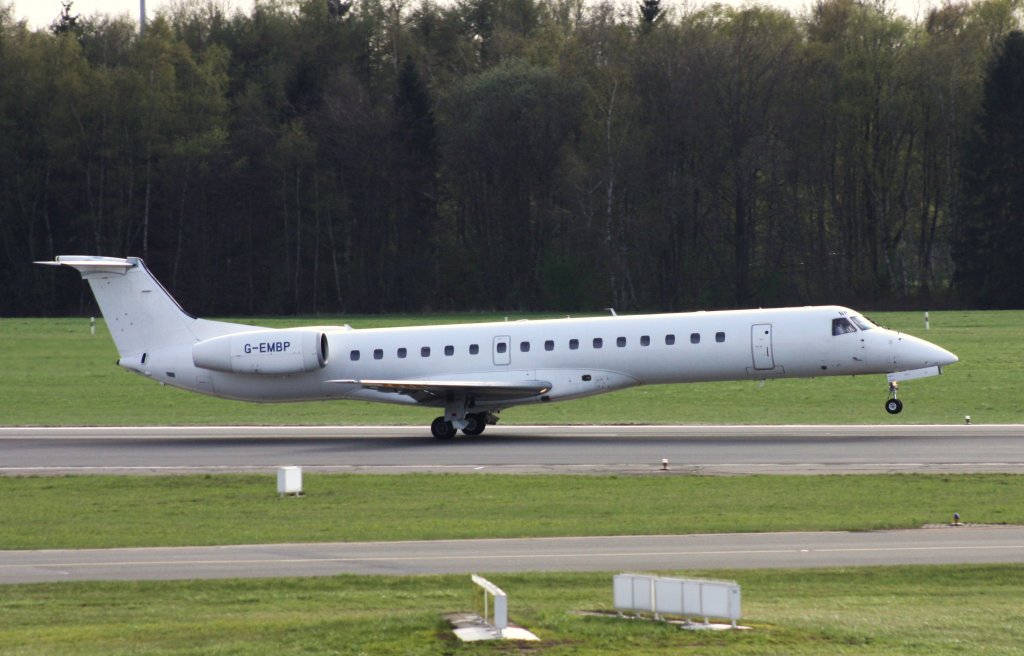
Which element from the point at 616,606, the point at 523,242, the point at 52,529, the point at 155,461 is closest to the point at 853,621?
the point at 616,606

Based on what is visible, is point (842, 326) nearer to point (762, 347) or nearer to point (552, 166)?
point (762, 347)

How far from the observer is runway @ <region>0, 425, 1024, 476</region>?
2820cm

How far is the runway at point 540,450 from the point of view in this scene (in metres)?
28.2

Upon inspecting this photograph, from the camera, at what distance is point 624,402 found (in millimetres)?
44906

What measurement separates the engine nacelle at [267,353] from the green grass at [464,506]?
7902 millimetres

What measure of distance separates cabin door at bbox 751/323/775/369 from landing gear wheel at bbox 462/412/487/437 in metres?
7.10

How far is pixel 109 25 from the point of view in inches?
3652

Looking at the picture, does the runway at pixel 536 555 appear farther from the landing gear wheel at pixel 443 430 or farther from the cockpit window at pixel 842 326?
the landing gear wheel at pixel 443 430

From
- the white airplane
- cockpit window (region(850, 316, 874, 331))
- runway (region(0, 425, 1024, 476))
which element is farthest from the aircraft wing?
cockpit window (region(850, 316, 874, 331))

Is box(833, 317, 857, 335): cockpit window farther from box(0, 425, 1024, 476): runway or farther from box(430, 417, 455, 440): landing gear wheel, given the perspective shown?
box(430, 417, 455, 440): landing gear wheel

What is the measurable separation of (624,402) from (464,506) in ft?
72.1

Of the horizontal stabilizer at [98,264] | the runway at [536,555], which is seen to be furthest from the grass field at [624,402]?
the runway at [536,555]

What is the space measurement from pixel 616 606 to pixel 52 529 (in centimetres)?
1095

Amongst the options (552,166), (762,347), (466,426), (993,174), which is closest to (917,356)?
(762,347)
